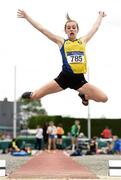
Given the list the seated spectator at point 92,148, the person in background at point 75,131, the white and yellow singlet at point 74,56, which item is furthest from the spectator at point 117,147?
the white and yellow singlet at point 74,56

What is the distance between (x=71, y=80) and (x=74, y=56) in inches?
18.1

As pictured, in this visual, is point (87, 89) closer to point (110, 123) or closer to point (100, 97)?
point (100, 97)

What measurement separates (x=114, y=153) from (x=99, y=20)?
64.5ft

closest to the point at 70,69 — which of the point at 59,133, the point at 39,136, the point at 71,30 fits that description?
the point at 71,30

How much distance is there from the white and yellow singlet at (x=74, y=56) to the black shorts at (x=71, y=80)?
8 centimetres

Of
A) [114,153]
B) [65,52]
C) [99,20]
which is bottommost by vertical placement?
[114,153]

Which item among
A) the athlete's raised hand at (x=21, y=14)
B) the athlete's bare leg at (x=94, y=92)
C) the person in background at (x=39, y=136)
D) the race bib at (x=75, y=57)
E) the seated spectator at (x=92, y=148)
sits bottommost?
the seated spectator at (x=92, y=148)

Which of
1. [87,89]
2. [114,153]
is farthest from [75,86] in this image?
[114,153]

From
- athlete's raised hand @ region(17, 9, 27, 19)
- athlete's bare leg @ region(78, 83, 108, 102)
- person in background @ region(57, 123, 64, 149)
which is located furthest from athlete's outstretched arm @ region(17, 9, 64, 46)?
person in background @ region(57, 123, 64, 149)

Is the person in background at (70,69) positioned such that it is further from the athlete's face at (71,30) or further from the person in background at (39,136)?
the person in background at (39,136)

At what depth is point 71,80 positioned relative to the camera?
1058 centimetres

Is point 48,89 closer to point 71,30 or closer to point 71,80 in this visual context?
point 71,80

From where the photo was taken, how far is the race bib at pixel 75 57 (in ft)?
34.7

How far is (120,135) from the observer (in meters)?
57.2
